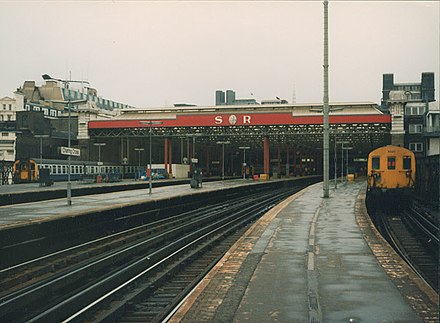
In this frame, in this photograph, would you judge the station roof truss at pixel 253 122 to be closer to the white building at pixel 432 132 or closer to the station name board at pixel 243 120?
the station name board at pixel 243 120

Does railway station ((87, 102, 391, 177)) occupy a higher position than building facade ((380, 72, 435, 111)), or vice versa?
building facade ((380, 72, 435, 111))

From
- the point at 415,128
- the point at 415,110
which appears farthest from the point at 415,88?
the point at 415,128

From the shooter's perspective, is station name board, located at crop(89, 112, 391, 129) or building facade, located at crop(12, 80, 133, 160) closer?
building facade, located at crop(12, 80, 133, 160)

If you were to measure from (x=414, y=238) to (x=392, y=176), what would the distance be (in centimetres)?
914

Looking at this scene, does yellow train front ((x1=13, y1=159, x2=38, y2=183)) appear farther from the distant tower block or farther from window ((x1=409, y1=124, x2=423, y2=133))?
window ((x1=409, y1=124, x2=423, y2=133))

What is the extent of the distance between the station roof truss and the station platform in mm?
50316

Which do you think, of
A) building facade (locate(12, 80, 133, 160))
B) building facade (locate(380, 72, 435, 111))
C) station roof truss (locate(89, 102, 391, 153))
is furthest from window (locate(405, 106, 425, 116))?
building facade (locate(12, 80, 133, 160))

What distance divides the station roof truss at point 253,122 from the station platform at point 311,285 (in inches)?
1981

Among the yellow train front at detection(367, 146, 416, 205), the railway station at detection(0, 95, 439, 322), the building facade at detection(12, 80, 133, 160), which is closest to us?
the railway station at detection(0, 95, 439, 322)

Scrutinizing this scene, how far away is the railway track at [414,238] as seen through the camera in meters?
17.0

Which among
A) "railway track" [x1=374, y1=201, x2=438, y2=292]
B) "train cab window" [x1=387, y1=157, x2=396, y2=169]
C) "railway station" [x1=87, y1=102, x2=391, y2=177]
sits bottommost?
"railway track" [x1=374, y1=201, x2=438, y2=292]

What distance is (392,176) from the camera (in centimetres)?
3253

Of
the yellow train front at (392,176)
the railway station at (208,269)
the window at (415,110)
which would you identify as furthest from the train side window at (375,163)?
the window at (415,110)

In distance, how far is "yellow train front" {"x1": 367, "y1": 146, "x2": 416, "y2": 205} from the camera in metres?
32.3
